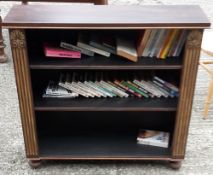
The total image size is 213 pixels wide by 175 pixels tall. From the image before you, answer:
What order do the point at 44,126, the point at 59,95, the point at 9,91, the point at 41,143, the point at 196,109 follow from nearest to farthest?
the point at 59,95, the point at 41,143, the point at 44,126, the point at 196,109, the point at 9,91

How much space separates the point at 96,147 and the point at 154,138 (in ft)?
1.06

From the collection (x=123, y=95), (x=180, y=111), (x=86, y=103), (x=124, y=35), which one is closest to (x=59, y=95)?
(x=86, y=103)

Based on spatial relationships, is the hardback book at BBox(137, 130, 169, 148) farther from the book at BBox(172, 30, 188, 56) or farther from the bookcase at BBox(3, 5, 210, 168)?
the book at BBox(172, 30, 188, 56)

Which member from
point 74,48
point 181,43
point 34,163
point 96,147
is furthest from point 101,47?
point 34,163

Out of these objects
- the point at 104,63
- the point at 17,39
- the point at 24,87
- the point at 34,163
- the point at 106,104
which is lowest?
the point at 34,163

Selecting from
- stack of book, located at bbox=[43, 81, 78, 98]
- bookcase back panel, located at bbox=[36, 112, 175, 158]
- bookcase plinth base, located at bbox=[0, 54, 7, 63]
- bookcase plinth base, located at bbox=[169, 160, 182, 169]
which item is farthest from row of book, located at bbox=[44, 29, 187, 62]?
bookcase plinth base, located at bbox=[0, 54, 7, 63]

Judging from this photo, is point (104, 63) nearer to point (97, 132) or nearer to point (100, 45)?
point (100, 45)

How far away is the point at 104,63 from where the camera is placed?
5.50 ft

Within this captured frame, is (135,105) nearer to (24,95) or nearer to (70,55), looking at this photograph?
(70,55)

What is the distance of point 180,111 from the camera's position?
69.0 inches

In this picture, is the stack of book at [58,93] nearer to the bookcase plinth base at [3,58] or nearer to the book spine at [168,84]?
the book spine at [168,84]

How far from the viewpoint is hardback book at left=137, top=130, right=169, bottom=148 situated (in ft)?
6.48

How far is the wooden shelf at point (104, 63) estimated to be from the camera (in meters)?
1.66

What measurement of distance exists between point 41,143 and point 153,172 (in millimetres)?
624
